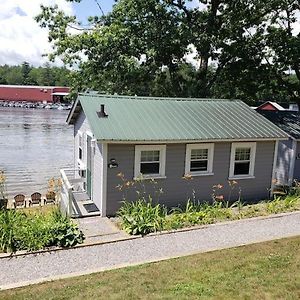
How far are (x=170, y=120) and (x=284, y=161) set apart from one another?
23.8ft

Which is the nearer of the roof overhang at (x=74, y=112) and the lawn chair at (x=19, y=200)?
the lawn chair at (x=19, y=200)

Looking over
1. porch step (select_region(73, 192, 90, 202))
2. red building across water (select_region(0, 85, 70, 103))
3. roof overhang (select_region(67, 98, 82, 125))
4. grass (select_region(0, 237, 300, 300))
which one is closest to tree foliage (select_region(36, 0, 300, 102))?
roof overhang (select_region(67, 98, 82, 125))

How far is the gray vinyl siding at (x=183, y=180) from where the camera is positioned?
12386mm

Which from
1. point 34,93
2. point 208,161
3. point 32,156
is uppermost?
point 34,93

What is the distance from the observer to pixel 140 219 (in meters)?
10.7

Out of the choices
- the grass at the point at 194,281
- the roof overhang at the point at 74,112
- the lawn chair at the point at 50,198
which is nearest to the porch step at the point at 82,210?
the lawn chair at the point at 50,198

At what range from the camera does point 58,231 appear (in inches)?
372

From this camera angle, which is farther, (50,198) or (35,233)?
(50,198)

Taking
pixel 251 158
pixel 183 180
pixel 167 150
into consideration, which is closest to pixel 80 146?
pixel 167 150

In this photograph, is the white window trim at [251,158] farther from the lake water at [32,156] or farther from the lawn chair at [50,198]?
the lake water at [32,156]

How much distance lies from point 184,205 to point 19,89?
107 metres

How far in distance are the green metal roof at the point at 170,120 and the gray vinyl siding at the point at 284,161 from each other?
3.13 m

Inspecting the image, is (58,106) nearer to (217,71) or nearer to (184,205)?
(217,71)

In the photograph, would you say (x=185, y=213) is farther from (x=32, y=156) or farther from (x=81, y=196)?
(x=32, y=156)
